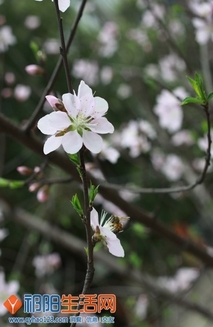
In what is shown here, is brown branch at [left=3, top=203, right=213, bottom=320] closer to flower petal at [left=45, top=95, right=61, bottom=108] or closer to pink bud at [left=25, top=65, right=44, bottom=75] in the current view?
pink bud at [left=25, top=65, right=44, bottom=75]

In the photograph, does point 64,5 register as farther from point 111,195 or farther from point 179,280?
point 179,280

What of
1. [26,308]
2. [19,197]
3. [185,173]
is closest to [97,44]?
[185,173]

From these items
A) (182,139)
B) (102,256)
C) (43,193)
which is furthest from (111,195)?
(182,139)

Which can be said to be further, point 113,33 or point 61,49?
point 113,33

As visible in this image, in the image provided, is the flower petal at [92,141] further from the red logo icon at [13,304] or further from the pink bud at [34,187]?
the red logo icon at [13,304]

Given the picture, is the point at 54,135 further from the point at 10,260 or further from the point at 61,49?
the point at 10,260

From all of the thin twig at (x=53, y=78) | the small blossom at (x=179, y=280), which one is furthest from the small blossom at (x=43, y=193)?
the small blossom at (x=179, y=280)
